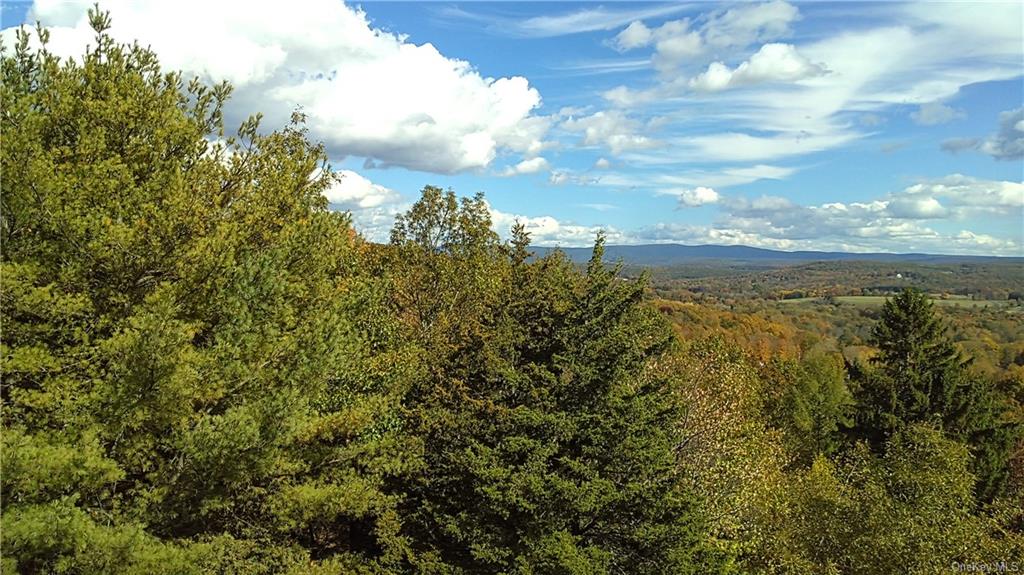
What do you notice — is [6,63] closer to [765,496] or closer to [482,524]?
[482,524]

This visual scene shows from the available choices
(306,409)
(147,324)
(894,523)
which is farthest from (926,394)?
(147,324)

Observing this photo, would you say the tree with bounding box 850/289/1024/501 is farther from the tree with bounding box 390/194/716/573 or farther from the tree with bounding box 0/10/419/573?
the tree with bounding box 0/10/419/573

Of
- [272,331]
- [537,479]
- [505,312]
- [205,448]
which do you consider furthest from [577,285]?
[205,448]

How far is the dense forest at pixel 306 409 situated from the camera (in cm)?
799

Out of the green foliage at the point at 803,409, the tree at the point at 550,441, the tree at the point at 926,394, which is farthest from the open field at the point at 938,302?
the tree at the point at 550,441

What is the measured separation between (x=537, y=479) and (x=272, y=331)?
599 centimetres

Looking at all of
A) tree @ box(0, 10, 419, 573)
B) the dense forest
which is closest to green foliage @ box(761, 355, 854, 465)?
the dense forest

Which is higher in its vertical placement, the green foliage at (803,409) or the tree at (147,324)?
the tree at (147,324)

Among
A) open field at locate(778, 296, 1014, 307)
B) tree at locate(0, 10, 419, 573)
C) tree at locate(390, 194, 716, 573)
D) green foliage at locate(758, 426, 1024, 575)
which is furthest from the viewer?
open field at locate(778, 296, 1014, 307)

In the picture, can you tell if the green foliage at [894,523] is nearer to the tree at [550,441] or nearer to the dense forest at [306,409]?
the dense forest at [306,409]

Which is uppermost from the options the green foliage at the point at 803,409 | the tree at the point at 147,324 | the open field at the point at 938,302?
the tree at the point at 147,324

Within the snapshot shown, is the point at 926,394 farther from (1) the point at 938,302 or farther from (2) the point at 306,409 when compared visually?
(1) the point at 938,302

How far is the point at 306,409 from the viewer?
31.6 feet

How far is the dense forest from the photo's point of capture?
7.99 m
